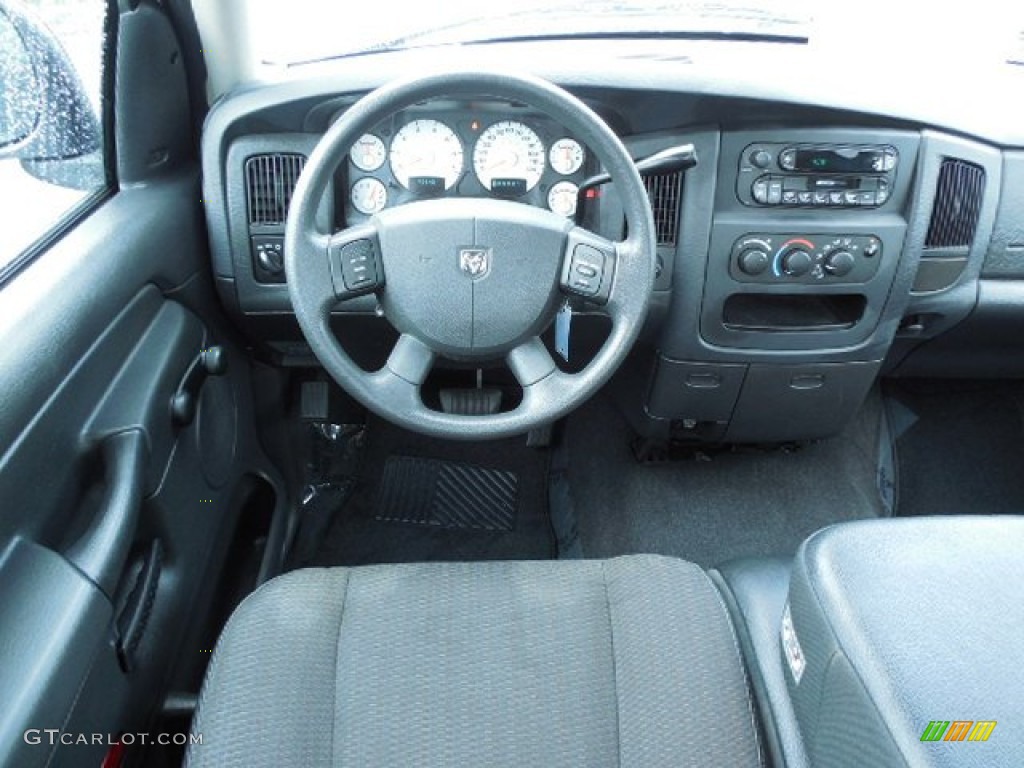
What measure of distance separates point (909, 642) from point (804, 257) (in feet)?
2.84

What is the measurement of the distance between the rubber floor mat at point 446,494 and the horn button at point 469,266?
93 centimetres

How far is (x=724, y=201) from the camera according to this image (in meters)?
1.50

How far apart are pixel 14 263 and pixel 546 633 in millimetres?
853

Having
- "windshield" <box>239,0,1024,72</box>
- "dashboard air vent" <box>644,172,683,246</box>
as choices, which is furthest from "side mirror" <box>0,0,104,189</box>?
"dashboard air vent" <box>644,172,683,246</box>

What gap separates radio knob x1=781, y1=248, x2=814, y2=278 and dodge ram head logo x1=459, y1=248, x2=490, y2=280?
62 centimetres

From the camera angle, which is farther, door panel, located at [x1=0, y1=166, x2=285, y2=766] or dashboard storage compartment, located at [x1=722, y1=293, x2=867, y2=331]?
dashboard storage compartment, located at [x1=722, y1=293, x2=867, y2=331]

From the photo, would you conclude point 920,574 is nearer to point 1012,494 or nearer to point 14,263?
point 14,263

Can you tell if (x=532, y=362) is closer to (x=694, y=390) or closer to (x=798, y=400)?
(x=694, y=390)

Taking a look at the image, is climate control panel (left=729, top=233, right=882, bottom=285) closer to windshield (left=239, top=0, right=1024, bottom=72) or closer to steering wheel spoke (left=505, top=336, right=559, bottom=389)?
windshield (left=239, top=0, right=1024, bottom=72)

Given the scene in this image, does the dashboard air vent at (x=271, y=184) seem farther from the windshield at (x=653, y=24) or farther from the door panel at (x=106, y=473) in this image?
the windshield at (x=653, y=24)

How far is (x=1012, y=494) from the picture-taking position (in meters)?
2.07

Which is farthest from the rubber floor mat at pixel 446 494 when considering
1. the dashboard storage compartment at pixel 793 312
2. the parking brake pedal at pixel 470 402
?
the dashboard storage compartment at pixel 793 312

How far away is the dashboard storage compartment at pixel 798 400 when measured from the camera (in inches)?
68.2

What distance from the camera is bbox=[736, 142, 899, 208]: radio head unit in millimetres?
1458
